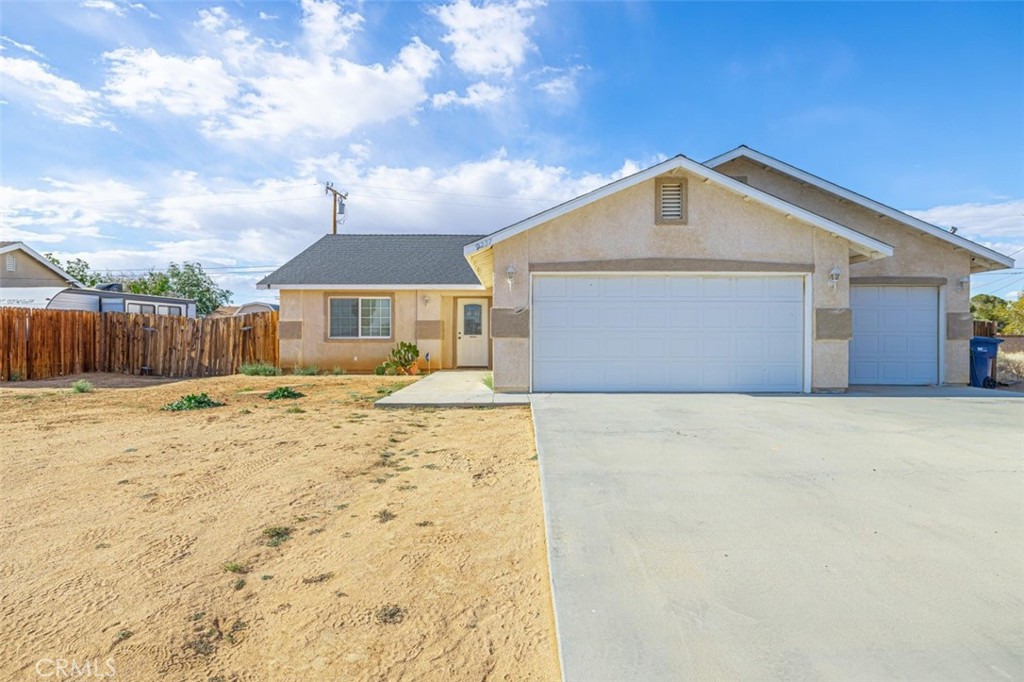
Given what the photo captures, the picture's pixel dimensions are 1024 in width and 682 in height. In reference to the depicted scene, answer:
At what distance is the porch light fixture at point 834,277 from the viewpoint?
10.0 metres

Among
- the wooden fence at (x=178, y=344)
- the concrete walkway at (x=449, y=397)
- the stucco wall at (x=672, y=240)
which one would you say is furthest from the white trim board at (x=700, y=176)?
the wooden fence at (x=178, y=344)

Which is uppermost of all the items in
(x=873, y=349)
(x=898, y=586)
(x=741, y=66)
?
(x=741, y=66)

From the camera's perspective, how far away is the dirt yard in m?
2.50

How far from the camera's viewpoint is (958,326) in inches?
456

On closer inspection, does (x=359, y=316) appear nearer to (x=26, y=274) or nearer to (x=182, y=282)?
(x=26, y=274)

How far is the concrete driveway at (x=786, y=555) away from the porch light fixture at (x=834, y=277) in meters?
4.32

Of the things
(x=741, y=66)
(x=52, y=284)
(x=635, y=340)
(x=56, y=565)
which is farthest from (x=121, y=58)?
(x=52, y=284)

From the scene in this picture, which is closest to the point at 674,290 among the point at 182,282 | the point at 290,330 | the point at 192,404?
the point at 192,404

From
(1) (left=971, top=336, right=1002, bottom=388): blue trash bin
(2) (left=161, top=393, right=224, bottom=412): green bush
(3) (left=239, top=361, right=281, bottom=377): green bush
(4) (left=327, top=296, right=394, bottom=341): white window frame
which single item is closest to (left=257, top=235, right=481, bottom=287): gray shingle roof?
(4) (left=327, top=296, right=394, bottom=341): white window frame

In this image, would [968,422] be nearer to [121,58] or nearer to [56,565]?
[56,565]

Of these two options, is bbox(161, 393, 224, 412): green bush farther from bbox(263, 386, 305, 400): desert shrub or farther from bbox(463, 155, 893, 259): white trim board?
bbox(463, 155, 893, 259): white trim board

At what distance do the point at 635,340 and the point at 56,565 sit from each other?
8.87m

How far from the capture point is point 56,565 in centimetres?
332

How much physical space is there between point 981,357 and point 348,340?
1661cm
